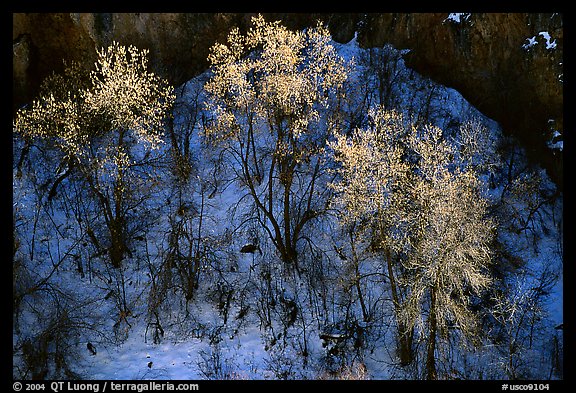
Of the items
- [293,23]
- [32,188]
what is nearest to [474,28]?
[293,23]

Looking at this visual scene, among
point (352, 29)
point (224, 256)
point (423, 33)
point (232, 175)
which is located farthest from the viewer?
point (352, 29)

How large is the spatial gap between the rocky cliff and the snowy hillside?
252 cm

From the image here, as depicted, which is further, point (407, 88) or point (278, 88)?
point (407, 88)

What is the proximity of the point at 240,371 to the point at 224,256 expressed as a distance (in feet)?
19.0

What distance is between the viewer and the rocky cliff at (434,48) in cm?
2836

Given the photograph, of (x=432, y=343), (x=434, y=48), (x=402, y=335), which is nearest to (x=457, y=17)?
(x=434, y=48)

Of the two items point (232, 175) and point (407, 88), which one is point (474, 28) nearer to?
point (407, 88)

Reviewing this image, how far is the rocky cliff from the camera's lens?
93.0 ft

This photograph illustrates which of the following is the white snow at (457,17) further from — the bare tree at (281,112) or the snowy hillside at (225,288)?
the bare tree at (281,112)

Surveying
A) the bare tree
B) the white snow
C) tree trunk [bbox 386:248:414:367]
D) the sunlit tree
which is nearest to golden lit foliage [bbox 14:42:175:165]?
the sunlit tree

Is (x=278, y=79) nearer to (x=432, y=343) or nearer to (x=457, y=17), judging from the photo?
(x=432, y=343)
